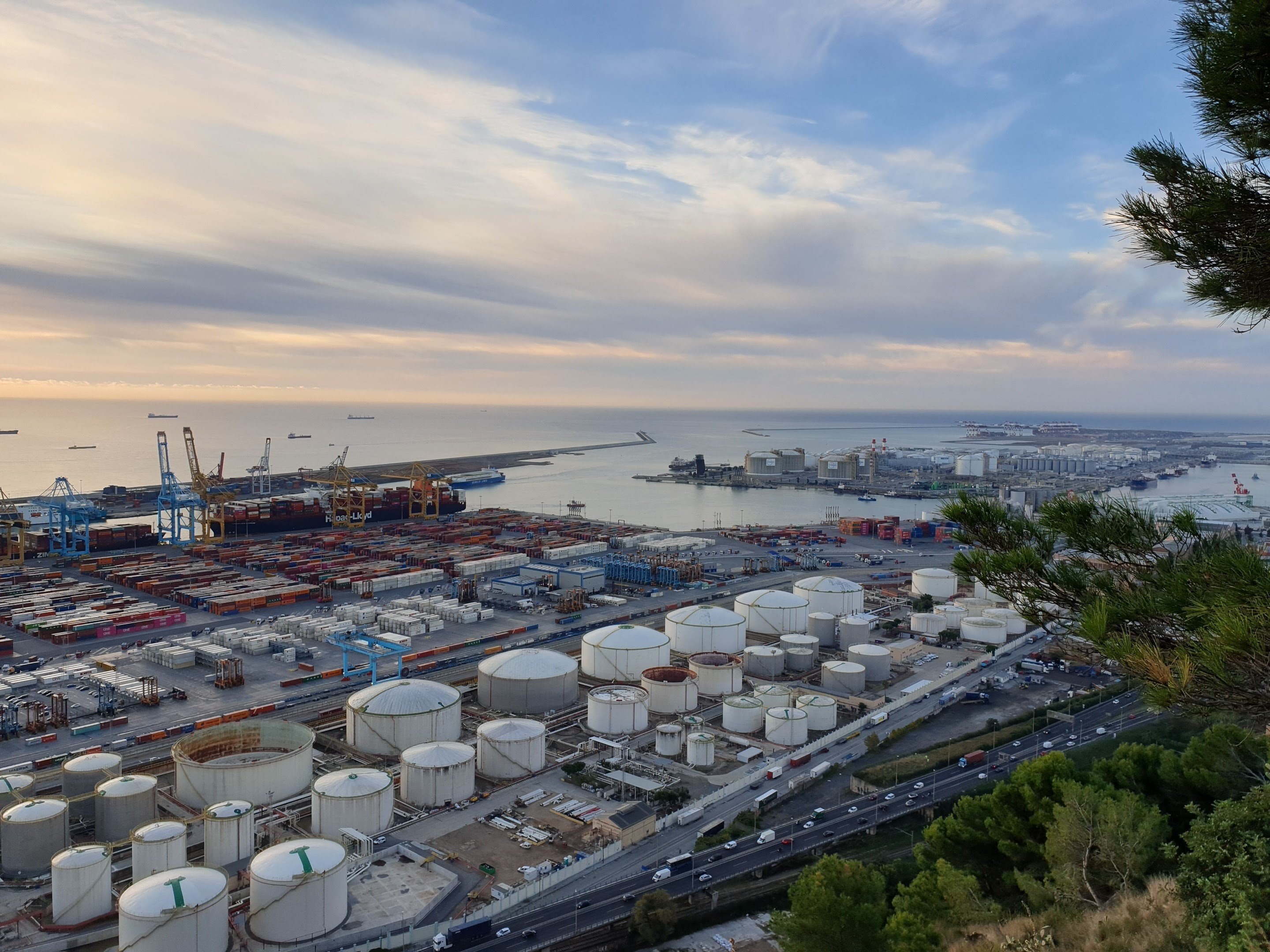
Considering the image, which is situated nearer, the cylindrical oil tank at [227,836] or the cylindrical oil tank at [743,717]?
the cylindrical oil tank at [227,836]

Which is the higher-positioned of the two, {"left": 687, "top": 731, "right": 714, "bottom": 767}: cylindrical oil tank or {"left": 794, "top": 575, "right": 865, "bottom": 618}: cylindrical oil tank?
{"left": 794, "top": 575, "right": 865, "bottom": 618}: cylindrical oil tank

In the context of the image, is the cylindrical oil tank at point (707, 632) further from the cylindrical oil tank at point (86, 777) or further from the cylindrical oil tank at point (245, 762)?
the cylindrical oil tank at point (86, 777)

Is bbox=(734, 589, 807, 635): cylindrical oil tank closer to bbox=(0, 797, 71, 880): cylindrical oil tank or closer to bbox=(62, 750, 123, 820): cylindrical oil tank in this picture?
bbox=(62, 750, 123, 820): cylindrical oil tank

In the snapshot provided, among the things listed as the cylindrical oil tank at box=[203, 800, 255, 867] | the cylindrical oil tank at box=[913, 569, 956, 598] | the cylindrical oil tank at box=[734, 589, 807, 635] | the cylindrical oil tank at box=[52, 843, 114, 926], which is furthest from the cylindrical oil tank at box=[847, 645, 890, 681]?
the cylindrical oil tank at box=[52, 843, 114, 926]

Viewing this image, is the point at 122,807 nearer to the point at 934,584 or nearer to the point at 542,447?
the point at 934,584

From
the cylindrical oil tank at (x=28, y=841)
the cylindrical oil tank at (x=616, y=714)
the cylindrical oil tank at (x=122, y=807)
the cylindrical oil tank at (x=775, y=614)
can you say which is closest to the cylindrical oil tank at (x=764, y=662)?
the cylindrical oil tank at (x=775, y=614)

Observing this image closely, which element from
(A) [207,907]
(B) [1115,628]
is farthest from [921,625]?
(B) [1115,628]
